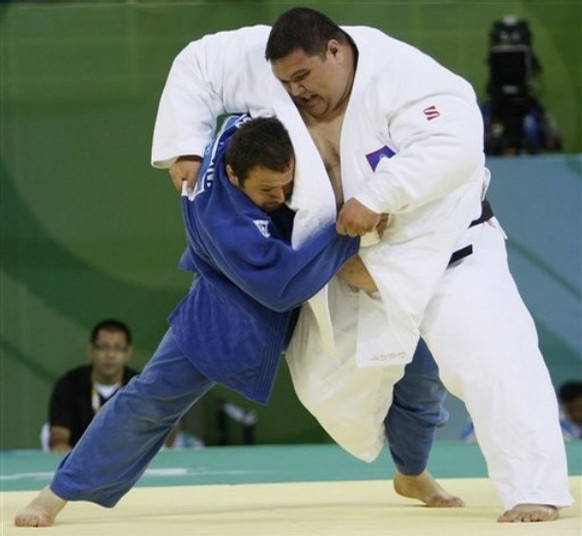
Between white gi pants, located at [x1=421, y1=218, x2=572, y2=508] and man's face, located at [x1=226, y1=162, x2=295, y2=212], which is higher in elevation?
man's face, located at [x1=226, y1=162, x2=295, y2=212]

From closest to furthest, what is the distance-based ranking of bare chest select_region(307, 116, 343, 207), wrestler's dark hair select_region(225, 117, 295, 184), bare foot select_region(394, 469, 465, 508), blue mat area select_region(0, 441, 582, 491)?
wrestler's dark hair select_region(225, 117, 295, 184)
bare chest select_region(307, 116, 343, 207)
bare foot select_region(394, 469, 465, 508)
blue mat area select_region(0, 441, 582, 491)

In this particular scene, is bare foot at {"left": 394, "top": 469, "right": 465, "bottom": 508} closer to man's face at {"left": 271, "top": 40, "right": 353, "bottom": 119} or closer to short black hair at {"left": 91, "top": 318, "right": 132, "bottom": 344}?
man's face at {"left": 271, "top": 40, "right": 353, "bottom": 119}

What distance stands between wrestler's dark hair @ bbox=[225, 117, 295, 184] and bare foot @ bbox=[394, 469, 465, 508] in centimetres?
107

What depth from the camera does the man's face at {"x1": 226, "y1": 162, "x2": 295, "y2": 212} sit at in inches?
130

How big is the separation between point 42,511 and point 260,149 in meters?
1.06

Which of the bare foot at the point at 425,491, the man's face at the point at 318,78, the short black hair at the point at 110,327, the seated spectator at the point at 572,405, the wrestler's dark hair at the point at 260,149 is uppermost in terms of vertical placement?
the man's face at the point at 318,78

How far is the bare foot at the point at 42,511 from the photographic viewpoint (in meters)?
3.55

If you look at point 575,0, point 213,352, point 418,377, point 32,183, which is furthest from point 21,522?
point 575,0

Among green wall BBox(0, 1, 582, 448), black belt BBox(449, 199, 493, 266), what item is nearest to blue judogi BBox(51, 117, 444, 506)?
black belt BBox(449, 199, 493, 266)

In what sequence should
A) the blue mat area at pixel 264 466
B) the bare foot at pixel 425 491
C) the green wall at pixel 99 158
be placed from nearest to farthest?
the bare foot at pixel 425 491, the blue mat area at pixel 264 466, the green wall at pixel 99 158

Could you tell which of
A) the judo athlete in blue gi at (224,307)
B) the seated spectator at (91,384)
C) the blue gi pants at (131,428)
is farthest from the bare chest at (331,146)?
the seated spectator at (91,384)

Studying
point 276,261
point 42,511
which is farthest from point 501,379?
point 42,511

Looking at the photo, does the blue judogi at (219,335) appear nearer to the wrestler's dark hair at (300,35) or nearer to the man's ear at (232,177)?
the man's ear at (232,177)

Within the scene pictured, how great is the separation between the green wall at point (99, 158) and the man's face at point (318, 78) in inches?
129
